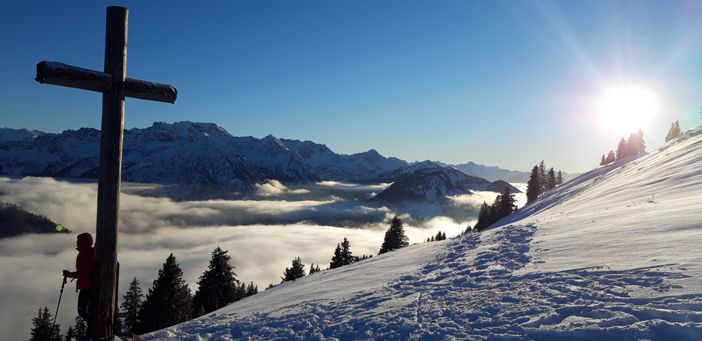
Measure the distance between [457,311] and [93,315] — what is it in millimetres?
6674

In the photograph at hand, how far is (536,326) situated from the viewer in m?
6.07

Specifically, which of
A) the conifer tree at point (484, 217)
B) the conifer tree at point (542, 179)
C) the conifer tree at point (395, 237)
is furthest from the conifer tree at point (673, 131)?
the conifer tree at point (395, 237)

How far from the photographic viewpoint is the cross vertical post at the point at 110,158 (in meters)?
6.92

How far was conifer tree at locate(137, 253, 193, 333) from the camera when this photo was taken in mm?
41344

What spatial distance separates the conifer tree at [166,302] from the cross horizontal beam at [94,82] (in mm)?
38523

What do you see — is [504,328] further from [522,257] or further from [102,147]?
[102,147]

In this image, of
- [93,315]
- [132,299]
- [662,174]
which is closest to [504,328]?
[93,315]

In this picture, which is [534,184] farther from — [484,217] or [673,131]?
[673,131]

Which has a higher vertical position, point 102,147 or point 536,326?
point 102,147

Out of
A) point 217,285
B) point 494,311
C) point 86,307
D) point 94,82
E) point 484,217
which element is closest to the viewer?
point 94,82

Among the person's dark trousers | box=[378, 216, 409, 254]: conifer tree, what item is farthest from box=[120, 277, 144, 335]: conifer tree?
the person's dark trousers

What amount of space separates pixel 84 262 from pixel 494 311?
7505 mm

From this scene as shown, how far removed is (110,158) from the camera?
6.95m

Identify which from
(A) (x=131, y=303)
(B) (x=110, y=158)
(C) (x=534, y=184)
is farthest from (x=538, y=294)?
(C) (x=534, y=184)
